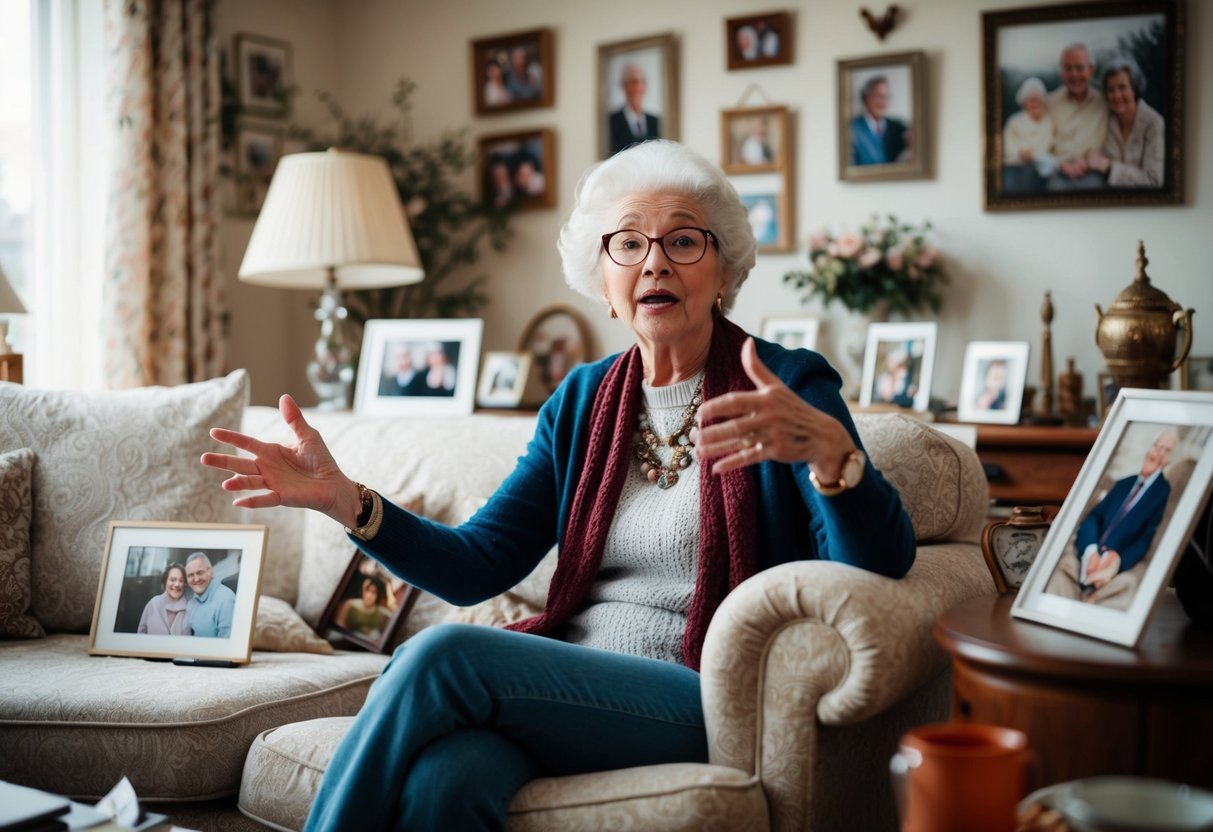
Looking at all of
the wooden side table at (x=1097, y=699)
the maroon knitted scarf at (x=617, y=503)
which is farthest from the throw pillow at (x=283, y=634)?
the wooden side table at (x=1097, y=699)

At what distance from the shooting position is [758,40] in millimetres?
3740

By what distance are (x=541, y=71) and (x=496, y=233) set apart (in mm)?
587

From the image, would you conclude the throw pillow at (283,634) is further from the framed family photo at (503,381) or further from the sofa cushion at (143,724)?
the framed family photo at (503,381)

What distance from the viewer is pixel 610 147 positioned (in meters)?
4.00

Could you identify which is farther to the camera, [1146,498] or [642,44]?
[642,44]

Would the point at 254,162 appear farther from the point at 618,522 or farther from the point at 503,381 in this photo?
the point at 618,522

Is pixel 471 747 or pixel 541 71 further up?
pixel 541 71

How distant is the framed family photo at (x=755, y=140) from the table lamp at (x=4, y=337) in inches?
86.4

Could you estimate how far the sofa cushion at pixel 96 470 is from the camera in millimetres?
2203

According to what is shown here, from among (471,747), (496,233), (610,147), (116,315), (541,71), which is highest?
(541,71)

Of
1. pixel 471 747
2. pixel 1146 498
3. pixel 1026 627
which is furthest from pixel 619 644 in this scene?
pixel 1146 498

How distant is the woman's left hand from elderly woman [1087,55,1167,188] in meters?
2.40

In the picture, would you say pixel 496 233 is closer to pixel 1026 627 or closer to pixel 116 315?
pixel 116 315

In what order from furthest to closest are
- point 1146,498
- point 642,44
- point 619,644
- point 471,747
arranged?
point 642,44 → point 619,644 → point 471,747 → point 1146,498
